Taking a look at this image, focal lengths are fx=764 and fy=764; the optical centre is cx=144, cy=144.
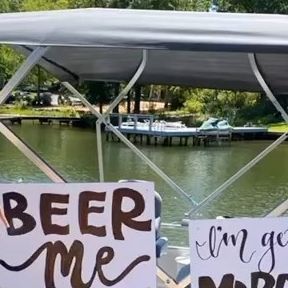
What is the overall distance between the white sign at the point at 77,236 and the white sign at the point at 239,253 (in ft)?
0.69

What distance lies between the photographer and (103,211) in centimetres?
331

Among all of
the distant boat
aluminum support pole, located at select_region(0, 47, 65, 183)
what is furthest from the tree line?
aluminum support pole, located at select_region(0, 47, 65, 183)

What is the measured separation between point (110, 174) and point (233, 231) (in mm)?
16246

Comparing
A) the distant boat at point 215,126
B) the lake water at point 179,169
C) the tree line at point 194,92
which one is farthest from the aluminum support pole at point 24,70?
the tree line at point 194,92

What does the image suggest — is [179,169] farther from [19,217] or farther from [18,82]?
[19,217]

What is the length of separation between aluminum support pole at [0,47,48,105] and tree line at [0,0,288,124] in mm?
28826

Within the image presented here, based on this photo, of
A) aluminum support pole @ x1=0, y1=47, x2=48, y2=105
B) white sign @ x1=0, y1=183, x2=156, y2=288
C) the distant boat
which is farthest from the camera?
the distant boat

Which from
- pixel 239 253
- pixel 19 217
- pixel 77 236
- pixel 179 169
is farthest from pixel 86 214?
pixel 179 169

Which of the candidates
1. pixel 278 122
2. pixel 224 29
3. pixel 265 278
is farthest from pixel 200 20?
pixel 278 122

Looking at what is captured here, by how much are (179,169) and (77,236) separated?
61.4 feet

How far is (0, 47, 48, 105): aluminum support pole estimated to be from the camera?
11.3 ft

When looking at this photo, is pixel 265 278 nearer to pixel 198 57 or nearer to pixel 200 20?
pixel 200 20

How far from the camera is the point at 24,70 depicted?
3.49m

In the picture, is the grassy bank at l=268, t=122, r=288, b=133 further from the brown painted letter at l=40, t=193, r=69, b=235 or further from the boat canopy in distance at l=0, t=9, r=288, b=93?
the brown painted letter at l=40, t=193, r=69, b=235
